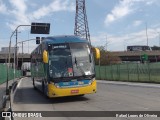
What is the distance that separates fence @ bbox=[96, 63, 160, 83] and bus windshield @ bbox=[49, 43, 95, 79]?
17.0 metres

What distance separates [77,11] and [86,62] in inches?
2726

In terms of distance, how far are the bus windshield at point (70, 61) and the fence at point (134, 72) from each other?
55.6ft

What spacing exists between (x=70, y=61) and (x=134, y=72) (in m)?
23.0

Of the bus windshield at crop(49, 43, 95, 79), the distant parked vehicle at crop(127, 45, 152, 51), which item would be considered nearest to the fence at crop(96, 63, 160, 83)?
the bus windshield at crop(49, 43, 95, 79)

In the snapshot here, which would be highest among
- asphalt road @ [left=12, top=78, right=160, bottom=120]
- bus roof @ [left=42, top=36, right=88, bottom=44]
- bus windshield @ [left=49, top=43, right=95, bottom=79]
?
bus roof @ [left=42, top=36, right=88, bottom=44]

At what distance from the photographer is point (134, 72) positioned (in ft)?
128

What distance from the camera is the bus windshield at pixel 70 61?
55.0 ft

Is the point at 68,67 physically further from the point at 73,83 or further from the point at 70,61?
the point at 73,83

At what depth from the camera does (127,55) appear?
114 meters

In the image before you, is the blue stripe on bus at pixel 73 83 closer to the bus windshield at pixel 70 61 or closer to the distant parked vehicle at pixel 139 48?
the bus windshield at pixel 70 61

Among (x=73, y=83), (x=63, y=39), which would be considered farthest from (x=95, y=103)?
(x=63, y=39)

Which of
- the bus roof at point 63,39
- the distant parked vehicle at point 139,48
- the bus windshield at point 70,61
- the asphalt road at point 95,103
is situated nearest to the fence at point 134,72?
the asphalt road at point 95,103

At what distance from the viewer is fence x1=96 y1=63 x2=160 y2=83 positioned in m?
35.8

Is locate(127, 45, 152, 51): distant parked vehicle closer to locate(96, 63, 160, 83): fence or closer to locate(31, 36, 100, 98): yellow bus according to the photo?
locate(96, 63, 160, 83): fence
